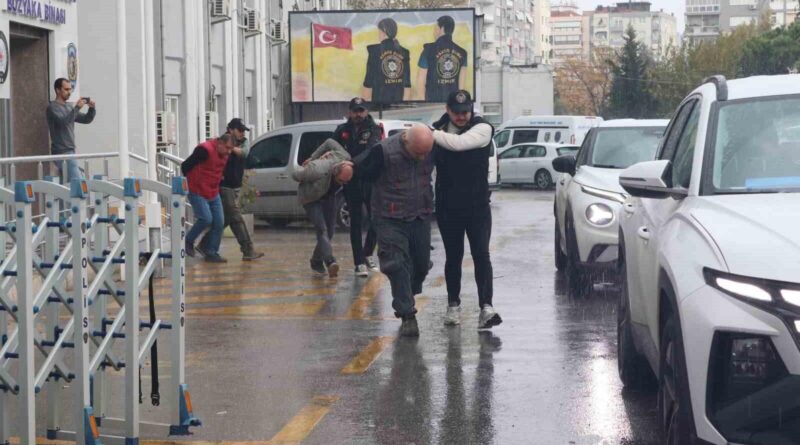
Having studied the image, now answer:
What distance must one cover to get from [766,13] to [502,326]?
323 ft

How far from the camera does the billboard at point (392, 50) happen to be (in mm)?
39750

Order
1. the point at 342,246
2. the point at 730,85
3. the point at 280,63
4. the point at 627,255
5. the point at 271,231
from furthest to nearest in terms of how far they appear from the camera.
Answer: the point at 280,63 → the point at 271,231 → the point at 342,246 → the point at 627,255 → the point at 730,85

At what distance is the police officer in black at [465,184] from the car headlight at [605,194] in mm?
2319

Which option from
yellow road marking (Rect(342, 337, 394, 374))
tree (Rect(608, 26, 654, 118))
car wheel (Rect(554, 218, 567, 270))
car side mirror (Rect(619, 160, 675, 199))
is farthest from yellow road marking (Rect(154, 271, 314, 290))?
tree (Rect(608, 26, 654, 118))

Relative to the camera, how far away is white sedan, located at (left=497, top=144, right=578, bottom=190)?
120ft

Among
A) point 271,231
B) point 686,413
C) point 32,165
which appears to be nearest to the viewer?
point 686,413

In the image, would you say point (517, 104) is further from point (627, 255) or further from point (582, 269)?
point (627, 255)

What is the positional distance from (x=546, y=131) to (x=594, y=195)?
3178 cm

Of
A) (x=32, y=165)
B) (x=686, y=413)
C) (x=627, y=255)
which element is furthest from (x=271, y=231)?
(x=686, y=413)

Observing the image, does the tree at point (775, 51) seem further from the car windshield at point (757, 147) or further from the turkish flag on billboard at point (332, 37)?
the car windshield at point (757, 147)

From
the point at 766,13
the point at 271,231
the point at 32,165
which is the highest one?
the point at 766,13

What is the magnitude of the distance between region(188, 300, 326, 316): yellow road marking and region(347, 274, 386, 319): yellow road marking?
30cm

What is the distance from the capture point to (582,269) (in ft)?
39.7

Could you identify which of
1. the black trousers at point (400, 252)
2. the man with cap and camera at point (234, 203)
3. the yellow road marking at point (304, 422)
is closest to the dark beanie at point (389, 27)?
the man with cap and camera at point (234, 203)
